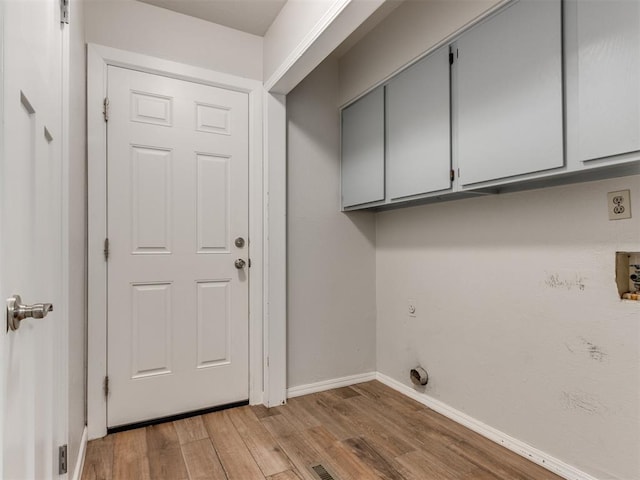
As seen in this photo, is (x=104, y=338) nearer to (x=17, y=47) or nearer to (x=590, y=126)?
(x=17, y=47)

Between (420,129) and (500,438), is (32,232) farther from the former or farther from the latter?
(500,438)

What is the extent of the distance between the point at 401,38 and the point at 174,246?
1.84m

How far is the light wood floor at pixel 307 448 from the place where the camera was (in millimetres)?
1684

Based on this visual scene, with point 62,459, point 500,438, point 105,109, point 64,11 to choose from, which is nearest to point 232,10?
point 105,109

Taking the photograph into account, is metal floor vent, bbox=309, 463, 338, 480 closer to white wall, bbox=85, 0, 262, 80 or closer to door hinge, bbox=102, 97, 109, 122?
door hinge, bbox=102, 97, 109, 122

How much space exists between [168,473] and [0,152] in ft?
5.28

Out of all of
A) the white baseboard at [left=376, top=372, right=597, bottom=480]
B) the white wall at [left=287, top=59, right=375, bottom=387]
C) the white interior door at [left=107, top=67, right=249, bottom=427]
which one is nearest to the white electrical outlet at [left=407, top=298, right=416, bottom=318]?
the white wall at [left=287, top=59, right=375, bottom=387]

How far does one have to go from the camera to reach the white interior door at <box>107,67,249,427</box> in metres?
2.10

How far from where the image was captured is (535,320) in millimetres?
1764

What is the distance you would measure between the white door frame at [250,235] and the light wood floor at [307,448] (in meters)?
0.20

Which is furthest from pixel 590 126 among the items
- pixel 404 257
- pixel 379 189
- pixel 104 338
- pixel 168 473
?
pixel 104 338

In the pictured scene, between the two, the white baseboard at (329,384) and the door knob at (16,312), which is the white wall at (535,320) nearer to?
the white baseboard at (329,384)

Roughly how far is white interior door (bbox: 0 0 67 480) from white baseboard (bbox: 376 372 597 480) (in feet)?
6.29

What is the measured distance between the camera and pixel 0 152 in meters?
0.64
